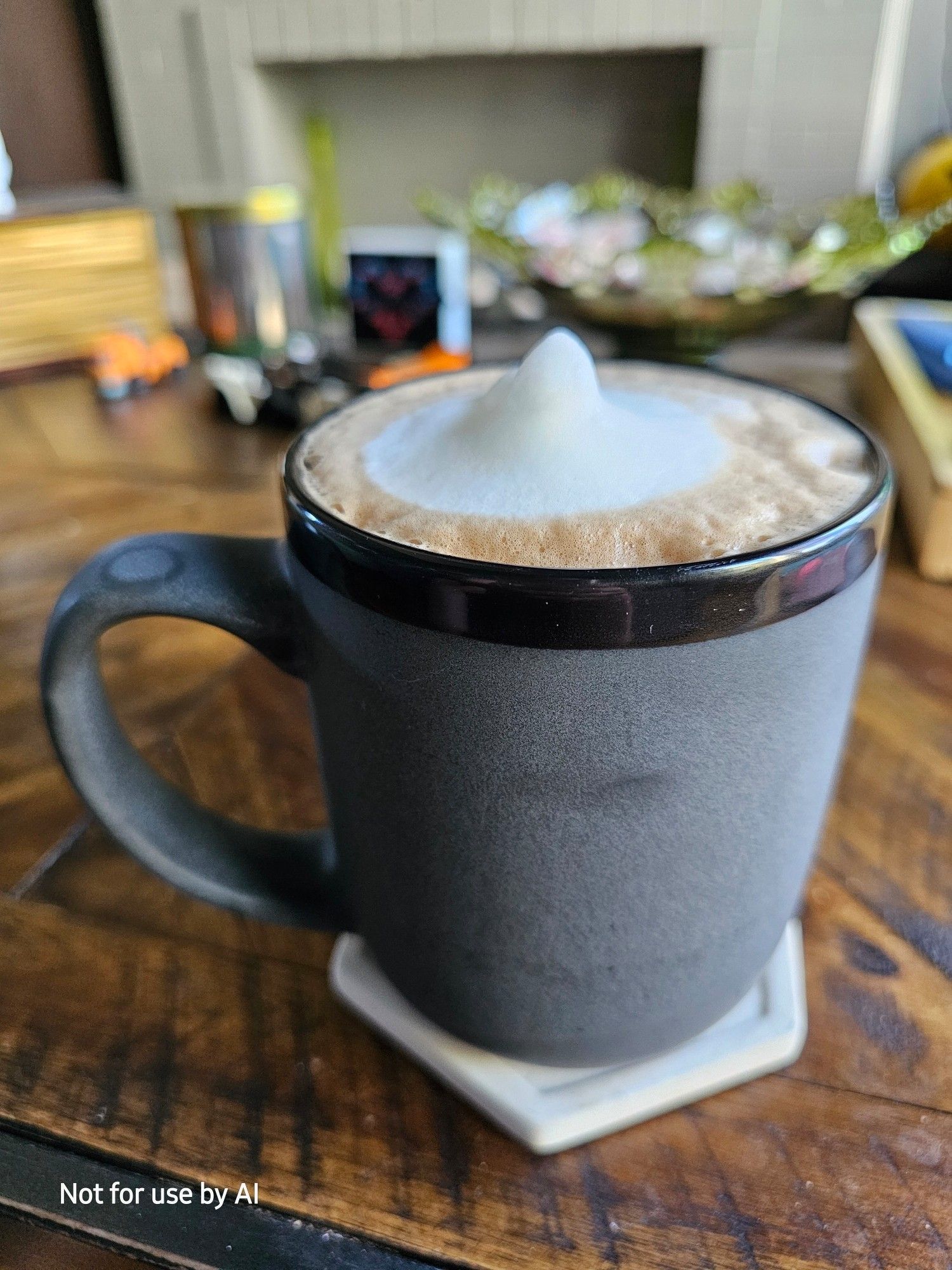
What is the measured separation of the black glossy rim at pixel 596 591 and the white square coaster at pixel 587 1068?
136 mm

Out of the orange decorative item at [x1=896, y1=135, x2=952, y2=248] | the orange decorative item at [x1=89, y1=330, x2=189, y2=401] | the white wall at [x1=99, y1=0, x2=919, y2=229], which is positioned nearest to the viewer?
the orange decorative item at [x1=89, y1=330, x2=189, y2=401]

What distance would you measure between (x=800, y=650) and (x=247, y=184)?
1.46 meters

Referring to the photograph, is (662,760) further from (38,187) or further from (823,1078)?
(38,187)

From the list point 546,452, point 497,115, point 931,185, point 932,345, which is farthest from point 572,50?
point 546,452

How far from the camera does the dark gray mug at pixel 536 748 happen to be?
172 millimetres

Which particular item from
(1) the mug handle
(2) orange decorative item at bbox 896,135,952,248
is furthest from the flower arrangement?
(1) the mug handle

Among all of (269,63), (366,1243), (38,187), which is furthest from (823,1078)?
(269,63)

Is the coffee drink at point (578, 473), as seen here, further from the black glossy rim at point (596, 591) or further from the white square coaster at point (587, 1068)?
the white square coaster at point (587, 1068)

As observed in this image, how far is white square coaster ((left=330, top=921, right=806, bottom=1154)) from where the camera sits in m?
0.23

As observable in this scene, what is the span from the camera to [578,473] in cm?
20

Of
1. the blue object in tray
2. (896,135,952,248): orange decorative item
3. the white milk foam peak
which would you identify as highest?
the white milk foam peak

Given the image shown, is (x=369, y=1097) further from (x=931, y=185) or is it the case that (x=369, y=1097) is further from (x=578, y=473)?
(x=931, y=185)

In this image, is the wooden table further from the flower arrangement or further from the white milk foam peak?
the flower arrangement

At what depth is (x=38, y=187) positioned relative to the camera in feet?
2.11
